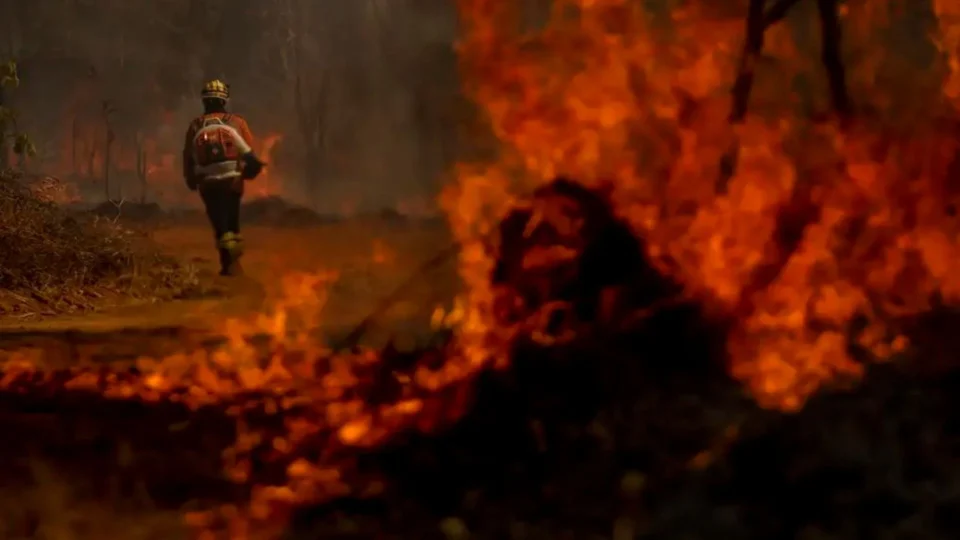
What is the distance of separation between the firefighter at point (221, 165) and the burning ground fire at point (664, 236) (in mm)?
1397

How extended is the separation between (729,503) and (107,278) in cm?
727

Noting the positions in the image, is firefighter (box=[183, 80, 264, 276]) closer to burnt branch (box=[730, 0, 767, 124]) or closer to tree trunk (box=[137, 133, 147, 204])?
tree trunk (box=[137, 133, 147, 204])

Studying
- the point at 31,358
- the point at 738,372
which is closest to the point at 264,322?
the point at 31,358

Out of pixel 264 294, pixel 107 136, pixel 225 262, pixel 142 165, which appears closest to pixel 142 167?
pixel 142 165

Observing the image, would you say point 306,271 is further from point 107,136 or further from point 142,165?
point 107,136

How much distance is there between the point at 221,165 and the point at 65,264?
1.95 meters

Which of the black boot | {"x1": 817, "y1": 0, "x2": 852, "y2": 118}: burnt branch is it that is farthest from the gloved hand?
{"x1": 817, "y1": 0, "x2": 852, "y2": 118}: burnt branch

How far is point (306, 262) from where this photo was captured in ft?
30.1

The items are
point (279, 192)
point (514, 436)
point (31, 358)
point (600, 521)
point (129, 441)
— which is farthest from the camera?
point (279, 192)

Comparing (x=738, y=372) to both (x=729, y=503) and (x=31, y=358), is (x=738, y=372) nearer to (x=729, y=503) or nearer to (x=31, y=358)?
(x=729, y=503)

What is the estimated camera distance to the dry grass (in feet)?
28.2

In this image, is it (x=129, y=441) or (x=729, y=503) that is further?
(x=129, y=441)

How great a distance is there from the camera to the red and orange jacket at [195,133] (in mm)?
9008

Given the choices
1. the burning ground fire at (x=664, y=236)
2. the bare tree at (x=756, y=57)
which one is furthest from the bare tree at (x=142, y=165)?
the bare tree at (x=756, y=57)
